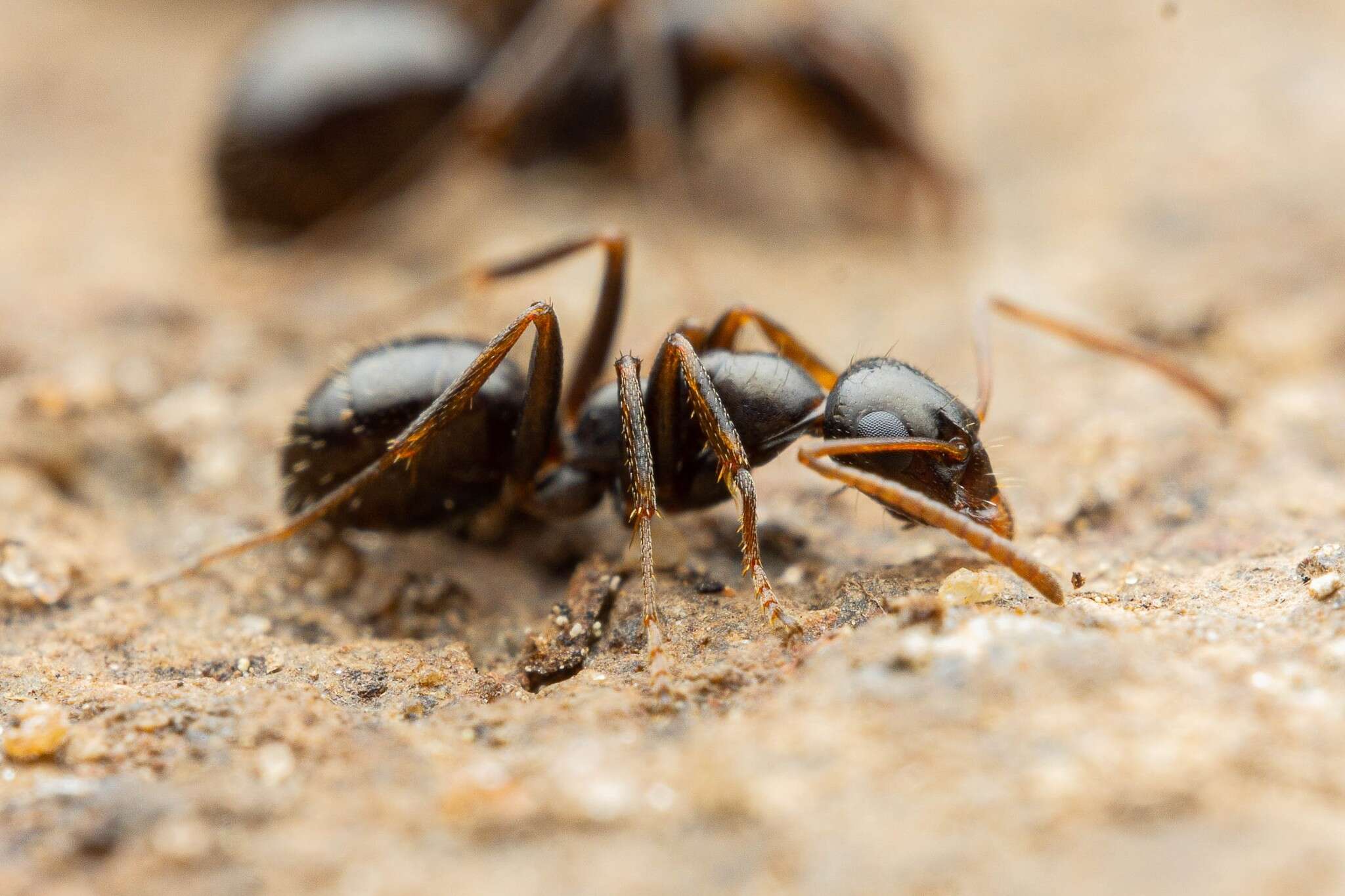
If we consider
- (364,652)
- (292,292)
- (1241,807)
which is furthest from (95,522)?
(1241,807)

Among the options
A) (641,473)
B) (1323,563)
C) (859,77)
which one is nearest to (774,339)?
(641,473)

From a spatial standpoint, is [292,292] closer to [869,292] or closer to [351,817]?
[869,292]

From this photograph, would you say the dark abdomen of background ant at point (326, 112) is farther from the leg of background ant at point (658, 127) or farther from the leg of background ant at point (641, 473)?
the leg of background ant at point (641, 473)

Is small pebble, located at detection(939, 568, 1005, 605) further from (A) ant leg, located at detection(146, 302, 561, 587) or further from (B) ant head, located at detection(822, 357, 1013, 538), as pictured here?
(A) ant leg, located at detection(146, 302, 561, 587)

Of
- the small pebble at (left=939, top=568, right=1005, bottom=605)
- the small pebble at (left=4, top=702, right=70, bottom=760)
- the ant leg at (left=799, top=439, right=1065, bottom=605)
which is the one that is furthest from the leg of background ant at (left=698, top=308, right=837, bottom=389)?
the small pebble at (left=4, top=702, right=70, bottom=760)

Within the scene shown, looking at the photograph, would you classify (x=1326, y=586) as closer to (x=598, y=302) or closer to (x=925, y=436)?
(x=925, y=436)
